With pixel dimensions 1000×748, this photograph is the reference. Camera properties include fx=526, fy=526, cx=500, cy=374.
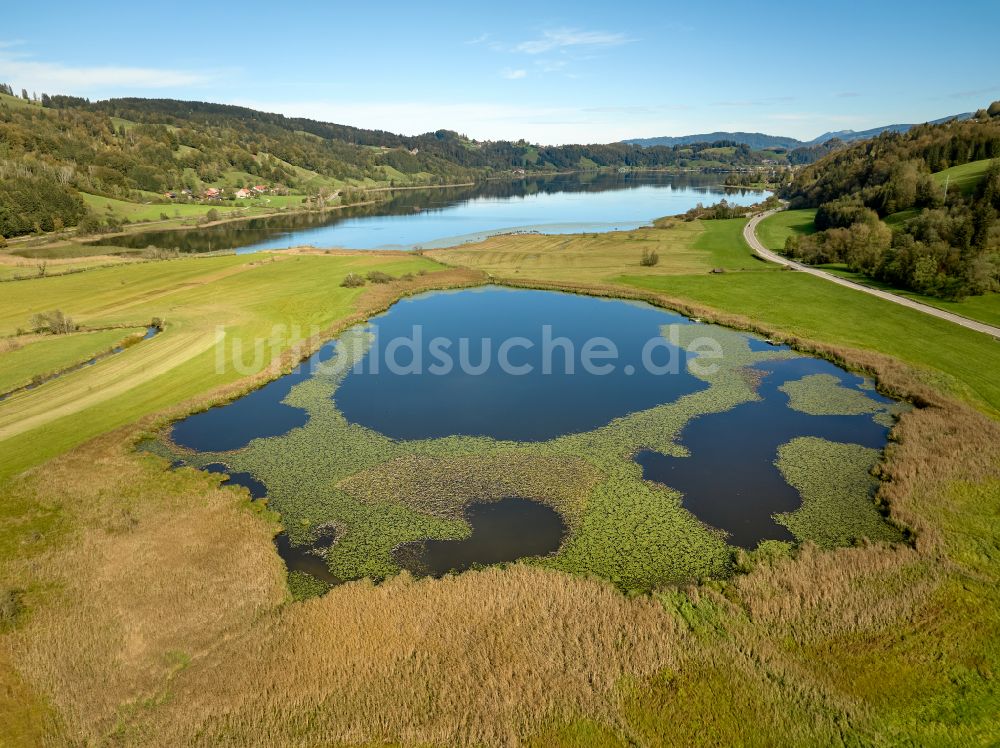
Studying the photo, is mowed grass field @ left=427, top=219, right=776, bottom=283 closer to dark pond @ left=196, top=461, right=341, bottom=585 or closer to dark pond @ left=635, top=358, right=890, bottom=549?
dark pond @ left=635, top=358, right=890, bottom=549

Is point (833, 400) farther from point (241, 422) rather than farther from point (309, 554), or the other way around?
point (241, 422)

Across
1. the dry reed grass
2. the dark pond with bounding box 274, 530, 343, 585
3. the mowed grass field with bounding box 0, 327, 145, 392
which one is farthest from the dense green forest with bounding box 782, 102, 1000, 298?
the mowed grass field with bounding box 0, 327, 145, 392

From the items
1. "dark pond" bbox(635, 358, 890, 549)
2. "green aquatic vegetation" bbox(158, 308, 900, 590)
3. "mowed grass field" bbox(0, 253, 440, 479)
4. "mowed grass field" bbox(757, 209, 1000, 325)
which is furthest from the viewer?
"mowed grass field" bbox(757, 209, 1000, 325)

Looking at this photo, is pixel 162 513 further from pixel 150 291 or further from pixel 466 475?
pixel 150 291

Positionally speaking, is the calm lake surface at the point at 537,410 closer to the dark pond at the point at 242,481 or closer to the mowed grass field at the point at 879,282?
the dark pond at the point at 242,481

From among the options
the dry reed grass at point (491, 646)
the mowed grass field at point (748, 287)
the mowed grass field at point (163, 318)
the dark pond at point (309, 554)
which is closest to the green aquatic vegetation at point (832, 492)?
the dry reed grass at point (491, 646)

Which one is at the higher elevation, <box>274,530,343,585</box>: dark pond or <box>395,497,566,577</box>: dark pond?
<box>395,497,566,577</box>: dark pond

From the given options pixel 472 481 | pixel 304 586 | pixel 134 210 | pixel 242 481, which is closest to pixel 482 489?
pixel 472 481
